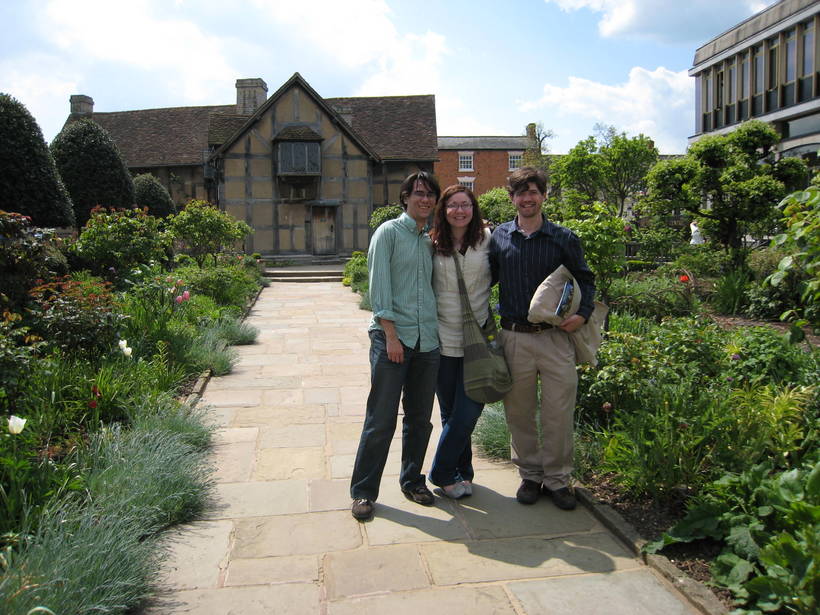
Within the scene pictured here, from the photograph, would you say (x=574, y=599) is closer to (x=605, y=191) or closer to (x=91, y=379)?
(x=91, y=379)

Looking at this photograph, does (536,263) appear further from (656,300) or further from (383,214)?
(383,214)

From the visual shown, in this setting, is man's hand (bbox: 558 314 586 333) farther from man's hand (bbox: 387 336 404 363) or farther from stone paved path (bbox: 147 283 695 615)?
stone paved path (bbox: 147 283 695 615)

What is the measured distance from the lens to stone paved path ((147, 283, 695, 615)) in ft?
9.37

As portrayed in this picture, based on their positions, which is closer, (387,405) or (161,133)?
(387,405)

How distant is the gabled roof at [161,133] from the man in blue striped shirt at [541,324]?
25.8 meters

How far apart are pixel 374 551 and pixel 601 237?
3.76 metres

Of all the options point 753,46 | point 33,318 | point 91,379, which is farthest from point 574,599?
point 753,46

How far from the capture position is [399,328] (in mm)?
3572

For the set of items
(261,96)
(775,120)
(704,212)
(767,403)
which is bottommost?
(767,403)

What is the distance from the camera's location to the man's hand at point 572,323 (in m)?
3.58

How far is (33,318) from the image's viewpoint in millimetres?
5410

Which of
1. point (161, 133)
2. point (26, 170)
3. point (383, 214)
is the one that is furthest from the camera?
point (161, 133)

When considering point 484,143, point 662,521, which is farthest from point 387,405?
point 484,143

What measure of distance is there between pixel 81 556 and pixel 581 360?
2.59 meters
